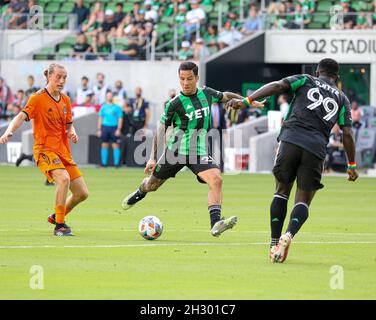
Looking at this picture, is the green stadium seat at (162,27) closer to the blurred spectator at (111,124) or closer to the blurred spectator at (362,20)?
the blurred spectator at (111,124)

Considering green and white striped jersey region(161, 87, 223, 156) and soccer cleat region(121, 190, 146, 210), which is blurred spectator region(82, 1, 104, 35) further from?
green and white striped jersey region(161, 87, 223, 156)

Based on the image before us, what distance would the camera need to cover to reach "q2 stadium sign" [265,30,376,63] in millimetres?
39156

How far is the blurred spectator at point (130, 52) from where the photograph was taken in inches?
1599

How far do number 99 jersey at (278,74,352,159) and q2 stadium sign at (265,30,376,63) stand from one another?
87.3ft

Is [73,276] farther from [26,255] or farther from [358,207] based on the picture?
[358,207]

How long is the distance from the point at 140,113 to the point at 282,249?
25573 mm

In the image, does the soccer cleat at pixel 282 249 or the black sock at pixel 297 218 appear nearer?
the soccer cleat at pixel 282 249

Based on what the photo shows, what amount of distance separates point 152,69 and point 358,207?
19411mm

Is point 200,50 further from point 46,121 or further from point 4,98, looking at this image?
point 46,121

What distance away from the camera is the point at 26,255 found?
13094 millimetres

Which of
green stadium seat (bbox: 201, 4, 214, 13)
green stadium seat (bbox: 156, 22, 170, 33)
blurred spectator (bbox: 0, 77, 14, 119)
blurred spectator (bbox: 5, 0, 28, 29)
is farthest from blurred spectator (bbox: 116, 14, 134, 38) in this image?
blurred spectator (bbox: 5, 0, 28, 29)

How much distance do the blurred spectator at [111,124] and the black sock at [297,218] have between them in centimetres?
2361

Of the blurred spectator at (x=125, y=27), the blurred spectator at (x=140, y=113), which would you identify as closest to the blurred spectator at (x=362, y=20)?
the blurred spectator at (x=140, y=113)

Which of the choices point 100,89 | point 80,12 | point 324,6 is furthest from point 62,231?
point 80,12
